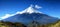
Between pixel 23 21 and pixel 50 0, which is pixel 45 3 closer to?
pixel 50 0

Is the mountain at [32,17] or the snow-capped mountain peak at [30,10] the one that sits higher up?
the snow-capped mountain peak at [30,10]

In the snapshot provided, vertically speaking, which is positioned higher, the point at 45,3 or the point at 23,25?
the point at 45,3

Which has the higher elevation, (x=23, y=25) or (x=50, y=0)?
(x=50, y=0)

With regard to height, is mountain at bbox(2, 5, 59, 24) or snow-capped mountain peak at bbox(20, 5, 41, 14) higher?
snow-capped mountain peak at bbox(20, 5, 41, 14)

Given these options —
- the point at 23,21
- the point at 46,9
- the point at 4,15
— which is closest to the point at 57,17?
the point at 46,9

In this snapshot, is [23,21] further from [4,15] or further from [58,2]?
[58,2]

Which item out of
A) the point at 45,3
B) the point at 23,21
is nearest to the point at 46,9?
the point at 45,3

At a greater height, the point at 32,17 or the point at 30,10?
the point at 30,10
